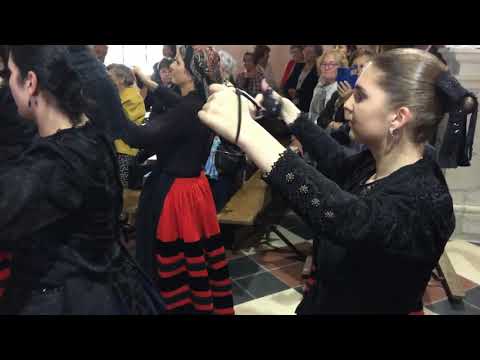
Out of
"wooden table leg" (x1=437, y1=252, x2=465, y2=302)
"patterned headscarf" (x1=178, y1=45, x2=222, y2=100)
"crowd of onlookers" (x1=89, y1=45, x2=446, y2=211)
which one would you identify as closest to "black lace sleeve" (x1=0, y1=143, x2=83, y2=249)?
"patterned headscarf" (x1=178, y1=45, x2=222, y2=100)

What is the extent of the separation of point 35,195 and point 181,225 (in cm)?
→ 120

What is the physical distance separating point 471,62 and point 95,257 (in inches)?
140

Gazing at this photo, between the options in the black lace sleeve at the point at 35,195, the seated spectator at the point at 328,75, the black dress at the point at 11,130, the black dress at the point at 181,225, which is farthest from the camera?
the seated spectator at the point at 328,75

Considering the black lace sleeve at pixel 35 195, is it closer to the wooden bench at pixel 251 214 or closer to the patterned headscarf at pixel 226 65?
the patterned headscarf at pixel 226 65

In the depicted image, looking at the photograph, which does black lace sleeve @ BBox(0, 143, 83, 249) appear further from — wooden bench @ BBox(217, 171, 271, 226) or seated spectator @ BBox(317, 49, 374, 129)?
seated spectator @ BBox(317, 49, 374, 129)

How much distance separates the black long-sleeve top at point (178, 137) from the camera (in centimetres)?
188

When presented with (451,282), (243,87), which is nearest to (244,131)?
(243,87)

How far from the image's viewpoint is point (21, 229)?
1.07m

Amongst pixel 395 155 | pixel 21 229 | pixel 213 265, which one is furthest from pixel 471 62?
pixel 21 229

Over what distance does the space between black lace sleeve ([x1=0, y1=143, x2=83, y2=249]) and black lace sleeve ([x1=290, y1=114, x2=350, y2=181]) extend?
778 mm

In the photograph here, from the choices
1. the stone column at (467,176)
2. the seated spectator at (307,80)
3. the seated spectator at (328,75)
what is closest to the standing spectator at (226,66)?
the seated spectator at (328,75)

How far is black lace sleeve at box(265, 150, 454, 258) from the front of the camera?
91 cm

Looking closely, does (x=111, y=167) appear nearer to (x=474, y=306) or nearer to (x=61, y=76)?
(x=61, y=76)

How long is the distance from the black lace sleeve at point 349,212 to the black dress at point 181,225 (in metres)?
1.25
